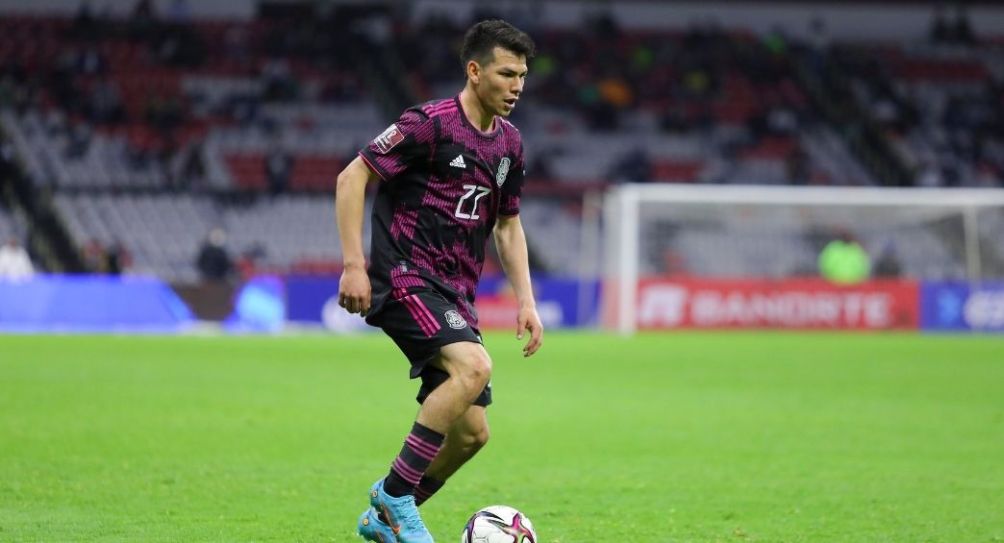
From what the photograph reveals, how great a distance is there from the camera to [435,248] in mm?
5602

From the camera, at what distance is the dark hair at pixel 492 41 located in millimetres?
5582

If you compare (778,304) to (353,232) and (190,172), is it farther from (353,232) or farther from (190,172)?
(353,232)

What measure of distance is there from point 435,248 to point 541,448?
13.5ft

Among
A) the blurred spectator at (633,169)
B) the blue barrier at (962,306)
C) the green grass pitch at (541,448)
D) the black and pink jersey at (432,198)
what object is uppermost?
the blurred spectator at (633,169)

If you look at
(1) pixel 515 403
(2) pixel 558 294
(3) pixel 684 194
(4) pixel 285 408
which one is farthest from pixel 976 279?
(4) pixel 285 408

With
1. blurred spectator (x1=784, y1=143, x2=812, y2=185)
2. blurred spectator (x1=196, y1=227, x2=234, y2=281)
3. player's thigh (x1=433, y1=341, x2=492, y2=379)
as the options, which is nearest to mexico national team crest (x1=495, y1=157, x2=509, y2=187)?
player's thigh (x1=433, y1=341, x2=492, y2=379)

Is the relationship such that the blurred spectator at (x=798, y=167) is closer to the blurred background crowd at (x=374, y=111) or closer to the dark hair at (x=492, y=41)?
the blurred background crowd at (x=374, y=111)

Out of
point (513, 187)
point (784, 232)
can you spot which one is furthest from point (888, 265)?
point (513, 187)

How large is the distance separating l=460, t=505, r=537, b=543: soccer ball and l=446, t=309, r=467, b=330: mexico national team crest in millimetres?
739

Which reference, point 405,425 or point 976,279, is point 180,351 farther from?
point 976,279

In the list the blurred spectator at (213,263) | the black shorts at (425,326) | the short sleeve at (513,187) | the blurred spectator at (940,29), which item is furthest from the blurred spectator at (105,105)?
the black shorts at (425,326)

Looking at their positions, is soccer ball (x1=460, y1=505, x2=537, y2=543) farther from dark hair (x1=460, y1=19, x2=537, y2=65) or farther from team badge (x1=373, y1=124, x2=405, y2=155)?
dark hair (x1=460, y1=19, x2=537, y2=65)

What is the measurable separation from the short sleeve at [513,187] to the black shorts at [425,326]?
0.60 meters

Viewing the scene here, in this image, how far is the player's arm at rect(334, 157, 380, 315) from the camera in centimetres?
526
